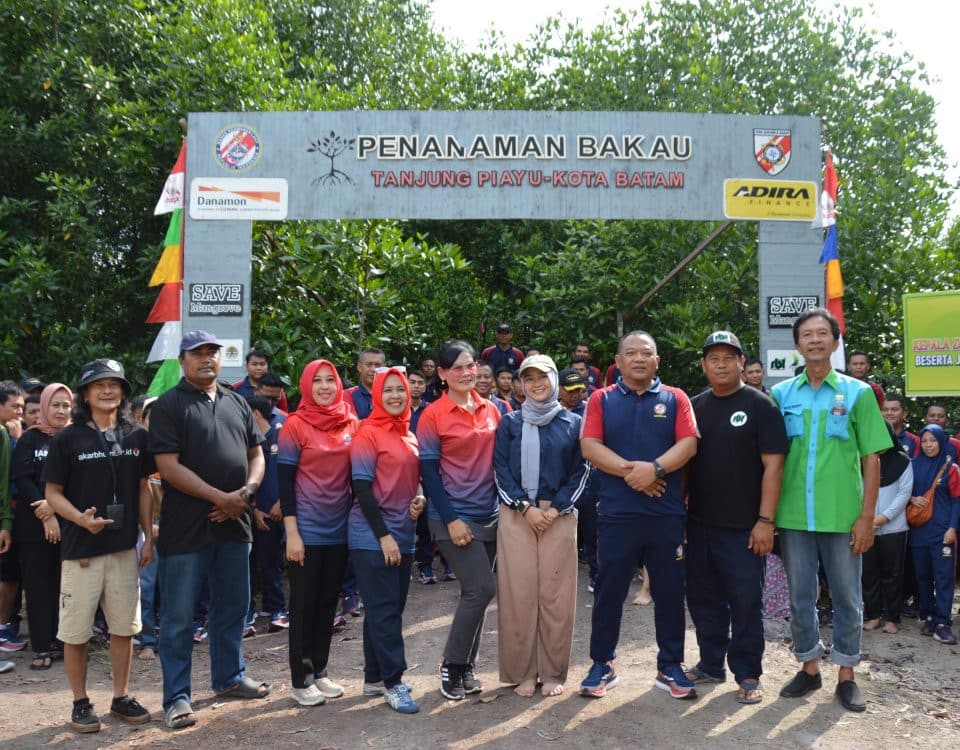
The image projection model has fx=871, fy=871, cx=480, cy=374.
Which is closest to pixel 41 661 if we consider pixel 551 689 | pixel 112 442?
pixel 112 442

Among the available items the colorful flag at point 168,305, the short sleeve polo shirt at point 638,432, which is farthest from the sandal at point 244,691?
the colorful flag at point 168,305

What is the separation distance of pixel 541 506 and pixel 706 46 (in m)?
15.8

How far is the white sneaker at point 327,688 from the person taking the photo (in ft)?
16.1

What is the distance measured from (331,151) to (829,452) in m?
5.53

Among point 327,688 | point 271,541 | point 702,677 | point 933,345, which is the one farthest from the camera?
point 933,345

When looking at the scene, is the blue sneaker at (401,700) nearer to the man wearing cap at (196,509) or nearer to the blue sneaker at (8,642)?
the man wearing cap at (196,509)

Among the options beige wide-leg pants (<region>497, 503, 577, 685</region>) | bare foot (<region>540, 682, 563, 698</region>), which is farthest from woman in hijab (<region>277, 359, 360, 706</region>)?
bare foot (<region>540, 682, 563, 698</region>)

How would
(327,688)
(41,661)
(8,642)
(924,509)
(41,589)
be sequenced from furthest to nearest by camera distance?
(924,509) < (8,642) < (41,589) < (41,661) < (327,688)

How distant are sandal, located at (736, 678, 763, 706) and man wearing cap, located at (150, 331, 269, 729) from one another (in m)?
2.77

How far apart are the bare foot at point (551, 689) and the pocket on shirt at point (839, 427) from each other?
2.04 m

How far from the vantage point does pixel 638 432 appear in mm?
4785

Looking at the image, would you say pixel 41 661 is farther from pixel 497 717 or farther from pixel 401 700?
pixel 497 717

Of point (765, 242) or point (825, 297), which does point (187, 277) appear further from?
point (825, 297)

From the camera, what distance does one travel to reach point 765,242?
8453mm
